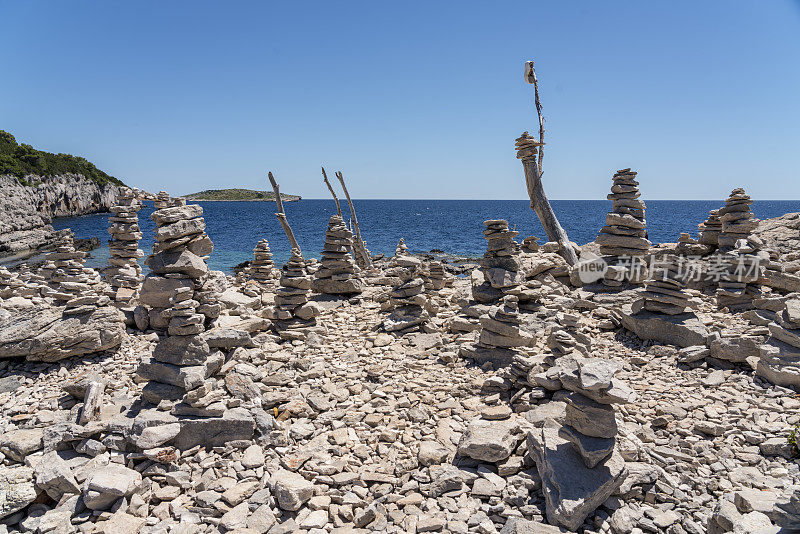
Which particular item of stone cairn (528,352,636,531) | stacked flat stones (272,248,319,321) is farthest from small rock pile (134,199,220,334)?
stone cairn (528,352,636,531)

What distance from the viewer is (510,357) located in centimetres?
893

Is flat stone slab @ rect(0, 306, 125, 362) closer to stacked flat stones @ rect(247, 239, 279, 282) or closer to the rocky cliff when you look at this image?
stacked flat stones @ rect(247, 239, 279, 282)

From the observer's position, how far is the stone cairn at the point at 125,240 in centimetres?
1684

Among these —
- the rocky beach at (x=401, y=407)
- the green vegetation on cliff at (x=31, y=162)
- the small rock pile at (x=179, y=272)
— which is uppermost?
the green vegetation on cliff at (x=31, y=162)

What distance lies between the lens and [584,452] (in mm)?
5172

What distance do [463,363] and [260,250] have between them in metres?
11.3

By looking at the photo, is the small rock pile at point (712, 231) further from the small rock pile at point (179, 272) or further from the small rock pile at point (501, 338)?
the small rock pile at point (179, 272)

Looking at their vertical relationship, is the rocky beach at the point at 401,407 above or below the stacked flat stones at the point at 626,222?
below

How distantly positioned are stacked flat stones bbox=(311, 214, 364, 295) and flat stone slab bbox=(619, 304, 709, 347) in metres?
8.08

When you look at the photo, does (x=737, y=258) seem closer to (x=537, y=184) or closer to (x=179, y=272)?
(x=537, y=184)

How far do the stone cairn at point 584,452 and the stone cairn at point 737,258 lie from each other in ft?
29.9

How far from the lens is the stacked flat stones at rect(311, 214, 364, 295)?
1391 centimetres

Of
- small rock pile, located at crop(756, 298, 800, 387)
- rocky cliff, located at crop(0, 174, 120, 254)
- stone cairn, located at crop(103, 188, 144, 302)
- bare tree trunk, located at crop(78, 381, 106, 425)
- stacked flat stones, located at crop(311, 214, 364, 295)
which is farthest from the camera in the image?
rocky cliff, located at crop(0, 174, 120, 254)

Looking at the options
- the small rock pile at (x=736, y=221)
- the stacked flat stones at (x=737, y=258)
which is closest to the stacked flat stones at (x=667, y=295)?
the stacked flat stones at (x=737, y=258)
